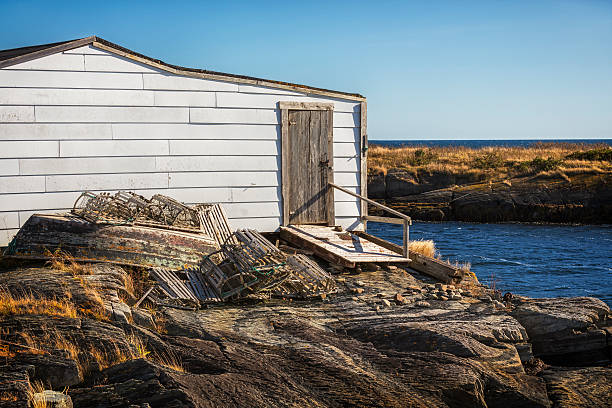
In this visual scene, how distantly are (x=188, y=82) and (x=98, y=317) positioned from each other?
6.75 meters

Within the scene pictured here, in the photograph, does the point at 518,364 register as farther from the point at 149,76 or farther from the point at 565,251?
the point at 565,251

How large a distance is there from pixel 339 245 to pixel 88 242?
15.3 feet

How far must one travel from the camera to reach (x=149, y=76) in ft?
40.3

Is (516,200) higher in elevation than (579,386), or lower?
higher

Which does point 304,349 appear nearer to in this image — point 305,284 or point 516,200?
point 305,284

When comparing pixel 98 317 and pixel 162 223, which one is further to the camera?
pixel 162 223

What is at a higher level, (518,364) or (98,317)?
(98,317)

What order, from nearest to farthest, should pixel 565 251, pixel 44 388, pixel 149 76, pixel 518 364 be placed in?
1. pixel 44 388
2. pixel 518 364
3. pixel 149 76
4. pixel 565 251

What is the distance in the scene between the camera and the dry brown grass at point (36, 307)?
674 centimetres

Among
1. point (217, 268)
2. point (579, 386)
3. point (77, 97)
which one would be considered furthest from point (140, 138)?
point (579, 386)

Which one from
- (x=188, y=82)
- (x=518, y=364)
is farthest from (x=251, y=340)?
(x=188, y=82)

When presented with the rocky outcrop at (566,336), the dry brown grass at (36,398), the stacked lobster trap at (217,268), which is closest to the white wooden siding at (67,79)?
the stacked lobster trap at (217,268)

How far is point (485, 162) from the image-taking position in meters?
39.8

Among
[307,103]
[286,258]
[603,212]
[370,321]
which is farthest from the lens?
[603,212]
